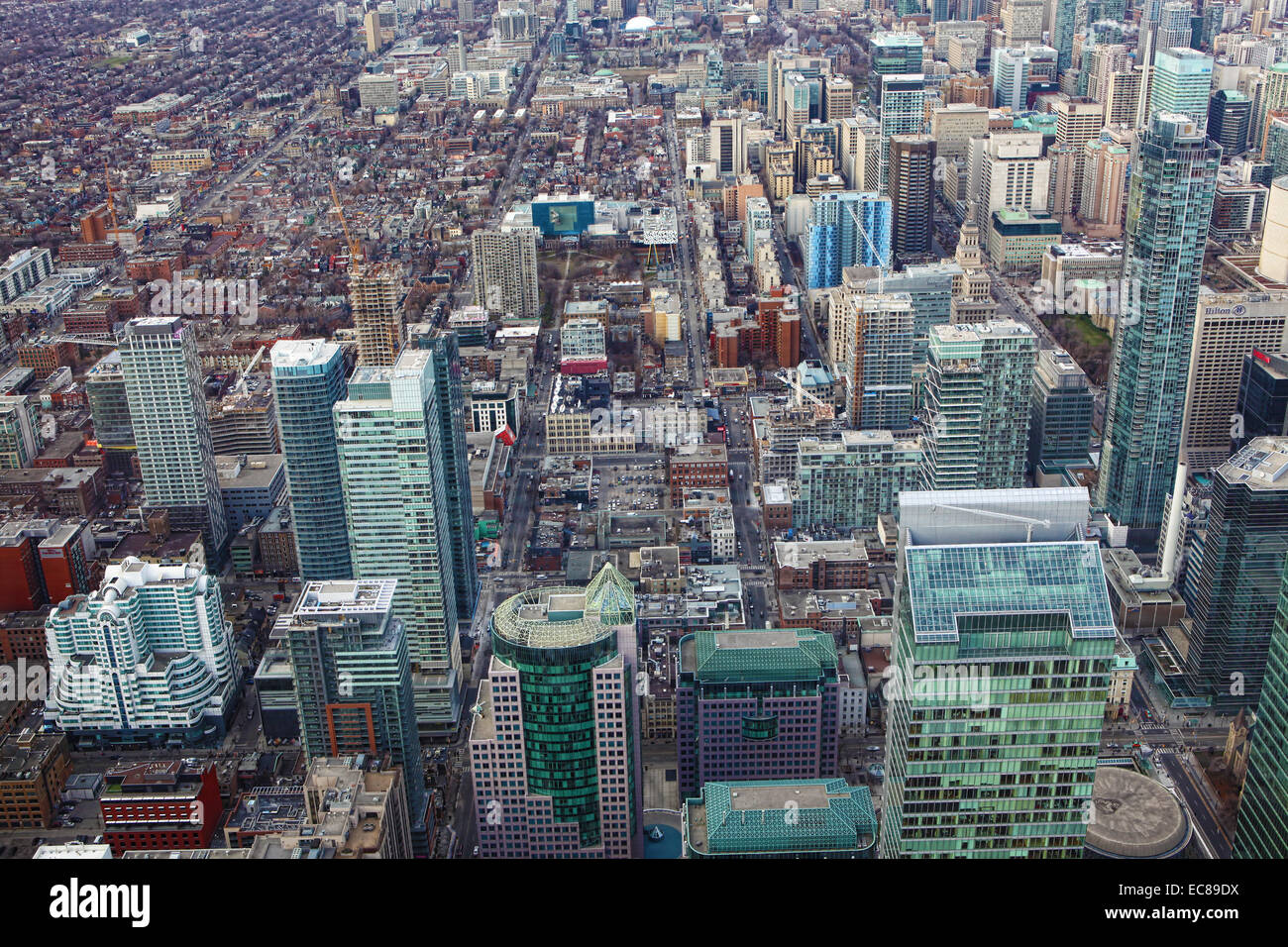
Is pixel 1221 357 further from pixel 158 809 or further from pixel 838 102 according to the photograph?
pixel 838 102

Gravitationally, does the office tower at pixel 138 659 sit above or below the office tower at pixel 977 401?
below

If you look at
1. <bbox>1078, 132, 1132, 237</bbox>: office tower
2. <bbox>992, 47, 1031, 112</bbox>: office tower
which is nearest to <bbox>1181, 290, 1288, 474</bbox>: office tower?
<bbox>1078, 132, 1132, 237</bbox>: office tower

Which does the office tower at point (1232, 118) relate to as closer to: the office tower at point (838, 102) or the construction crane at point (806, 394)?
the office tower at point (838, 102)

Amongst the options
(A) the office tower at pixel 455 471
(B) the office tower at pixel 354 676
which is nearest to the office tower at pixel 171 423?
(A) the office tower at pixel 455 471

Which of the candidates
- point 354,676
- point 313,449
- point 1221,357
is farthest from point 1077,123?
point 354,676
